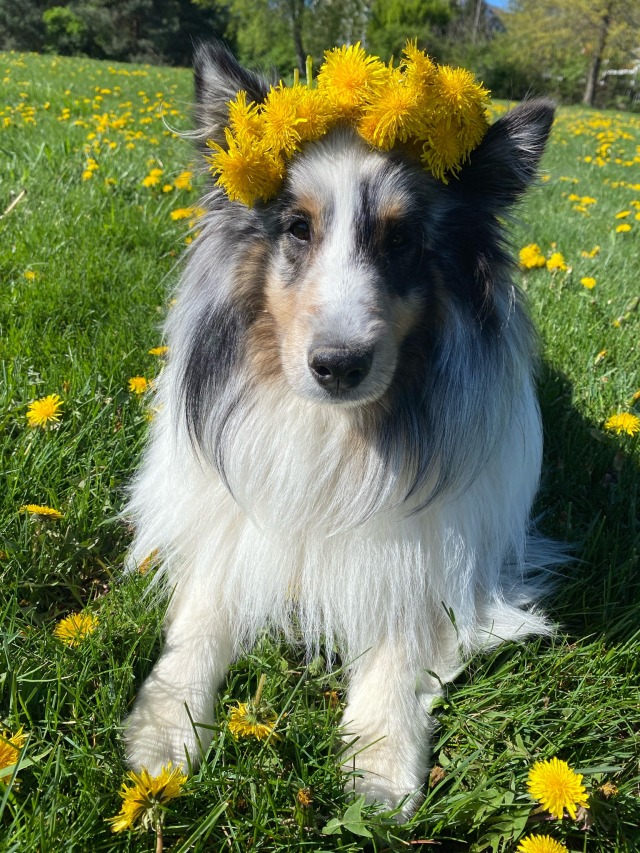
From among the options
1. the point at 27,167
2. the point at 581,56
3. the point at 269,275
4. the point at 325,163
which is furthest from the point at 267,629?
the point at 581,56

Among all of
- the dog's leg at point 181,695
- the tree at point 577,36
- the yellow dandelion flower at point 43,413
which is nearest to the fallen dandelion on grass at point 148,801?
the dog's leg at point 181,695

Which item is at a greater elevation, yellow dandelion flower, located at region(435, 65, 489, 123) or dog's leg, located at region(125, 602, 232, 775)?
yellow dandelion flower, located at region(435, 65, 489, 123)

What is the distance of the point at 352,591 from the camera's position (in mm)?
2139

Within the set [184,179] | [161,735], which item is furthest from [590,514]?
[184,179]

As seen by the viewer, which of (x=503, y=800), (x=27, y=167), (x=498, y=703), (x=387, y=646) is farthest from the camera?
(x=27, y=167)

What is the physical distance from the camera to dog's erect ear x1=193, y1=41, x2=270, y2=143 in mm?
1998

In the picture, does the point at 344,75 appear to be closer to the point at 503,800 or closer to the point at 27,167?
the point at 503,800

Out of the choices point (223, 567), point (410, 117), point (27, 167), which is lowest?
point (223, 567)

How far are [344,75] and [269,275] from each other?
59 cm

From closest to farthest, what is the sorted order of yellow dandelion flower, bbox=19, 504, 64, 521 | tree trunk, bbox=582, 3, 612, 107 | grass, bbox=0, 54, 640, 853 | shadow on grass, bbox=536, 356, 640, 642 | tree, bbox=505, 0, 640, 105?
grass, bbox=0, 54, 640, 853
yellow dandelion flower, bbox=19, 504, 64, 521
shadow on grass, bbox=536, 356, 640, 642
tree, bbox=505, 0, 640, 105
tree trunk, bbox=582, 3, 612, 107

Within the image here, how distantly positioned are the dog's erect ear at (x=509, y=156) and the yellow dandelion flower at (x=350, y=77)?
1.30ft

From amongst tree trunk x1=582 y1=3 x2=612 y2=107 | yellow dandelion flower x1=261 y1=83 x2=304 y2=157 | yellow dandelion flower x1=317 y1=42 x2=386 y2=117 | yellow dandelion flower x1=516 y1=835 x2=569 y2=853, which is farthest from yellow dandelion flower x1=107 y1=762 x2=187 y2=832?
tree trunk x1=582 y1=3 x2=612 y2=107

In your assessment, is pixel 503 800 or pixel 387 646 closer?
pixel 503 800

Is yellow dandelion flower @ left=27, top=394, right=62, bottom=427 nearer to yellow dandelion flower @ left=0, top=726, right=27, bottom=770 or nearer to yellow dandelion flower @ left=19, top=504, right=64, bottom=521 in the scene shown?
yellow dandelion flower @ left=19, top=504, right=64, bottom=521
